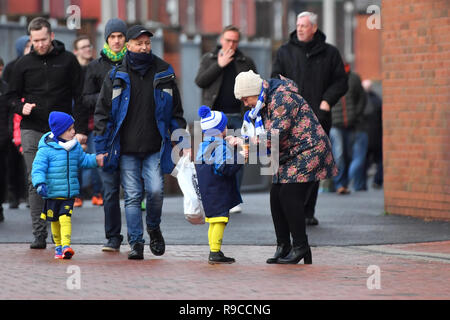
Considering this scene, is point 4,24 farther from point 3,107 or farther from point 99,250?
point 99,250

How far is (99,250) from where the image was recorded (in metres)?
10.1

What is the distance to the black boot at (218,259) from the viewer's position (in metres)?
9.25

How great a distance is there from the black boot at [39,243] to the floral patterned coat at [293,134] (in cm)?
236

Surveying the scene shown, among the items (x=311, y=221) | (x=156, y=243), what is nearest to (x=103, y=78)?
(x=156, y=243)

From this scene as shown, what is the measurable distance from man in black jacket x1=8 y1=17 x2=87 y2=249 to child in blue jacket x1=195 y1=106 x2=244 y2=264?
6.25 feet

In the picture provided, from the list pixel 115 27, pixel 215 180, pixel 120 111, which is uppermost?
pixel 115 27

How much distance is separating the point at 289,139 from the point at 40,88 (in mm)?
2831

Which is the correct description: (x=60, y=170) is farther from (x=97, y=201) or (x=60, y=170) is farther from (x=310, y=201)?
(x=97, y=201)

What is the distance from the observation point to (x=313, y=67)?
38.4 ft

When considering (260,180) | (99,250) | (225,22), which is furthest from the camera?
(225,22)

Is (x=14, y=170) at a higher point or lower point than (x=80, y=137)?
lower

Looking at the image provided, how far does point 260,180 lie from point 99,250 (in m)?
10.6

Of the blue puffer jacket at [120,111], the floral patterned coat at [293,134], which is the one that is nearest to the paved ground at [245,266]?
the floral patterned coat at [293,134]
